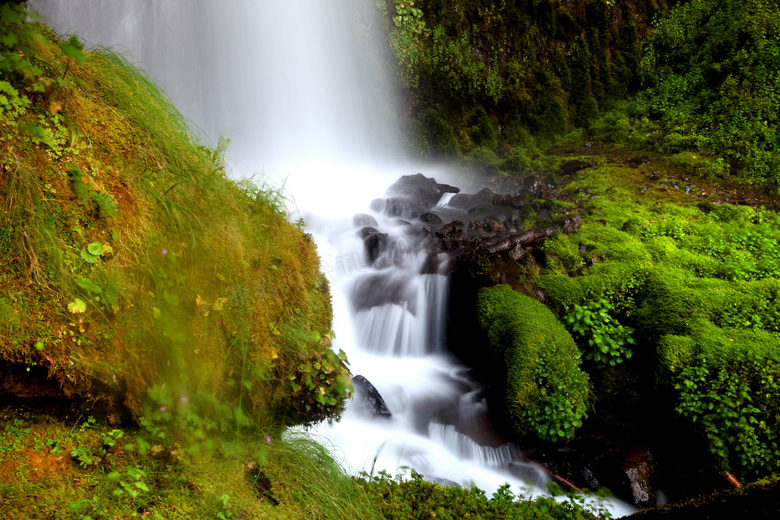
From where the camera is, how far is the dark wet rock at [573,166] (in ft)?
35.3

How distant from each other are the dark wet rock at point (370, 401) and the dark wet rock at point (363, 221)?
4.48m

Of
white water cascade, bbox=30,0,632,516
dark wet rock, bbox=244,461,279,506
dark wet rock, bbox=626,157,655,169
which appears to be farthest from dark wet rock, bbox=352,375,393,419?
dark wet rock, bbox=626,157,655,169

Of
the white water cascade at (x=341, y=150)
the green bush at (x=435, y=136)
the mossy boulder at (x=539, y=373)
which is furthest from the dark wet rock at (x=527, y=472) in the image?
the green bush at (x=435, y=136)

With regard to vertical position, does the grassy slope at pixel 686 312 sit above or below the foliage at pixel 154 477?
above

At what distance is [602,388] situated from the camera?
5.14 m

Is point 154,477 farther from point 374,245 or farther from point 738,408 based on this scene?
point 374,245

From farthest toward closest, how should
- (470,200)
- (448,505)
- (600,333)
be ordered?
1. (470,200)
2. (600,333)
3. (448,505)

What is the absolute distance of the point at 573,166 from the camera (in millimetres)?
10875

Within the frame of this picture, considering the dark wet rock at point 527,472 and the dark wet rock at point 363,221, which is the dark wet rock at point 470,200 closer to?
the dark wet rock at point 363,221

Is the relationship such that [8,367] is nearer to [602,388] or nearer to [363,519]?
[363,519]

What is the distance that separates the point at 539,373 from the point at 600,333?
1156mm

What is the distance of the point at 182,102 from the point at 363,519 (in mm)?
12906

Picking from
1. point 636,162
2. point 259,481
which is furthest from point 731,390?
point 636,162

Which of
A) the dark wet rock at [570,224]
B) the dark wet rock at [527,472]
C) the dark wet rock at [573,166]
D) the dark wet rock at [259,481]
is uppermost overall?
the dark wet rock at [573,166]
